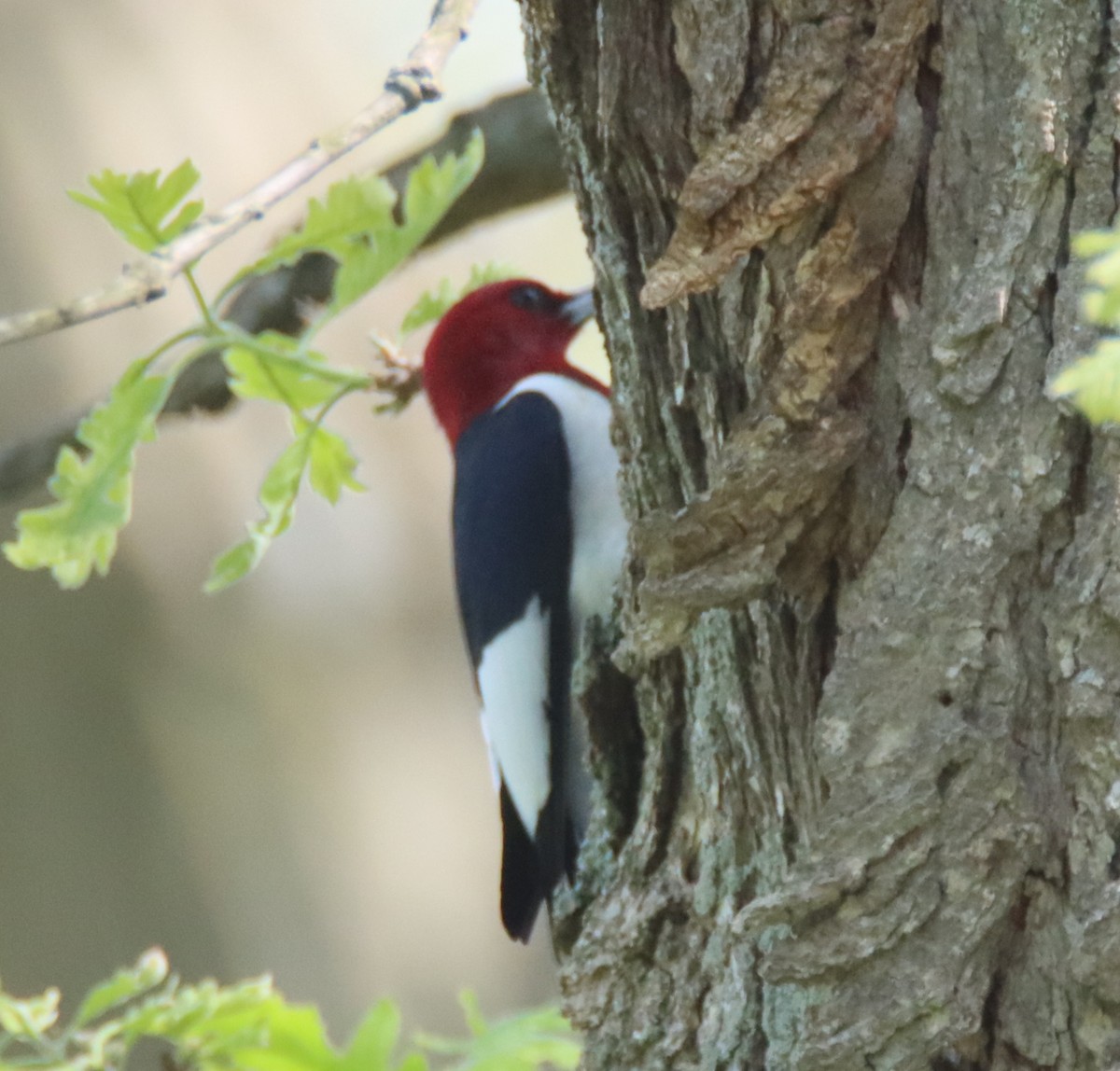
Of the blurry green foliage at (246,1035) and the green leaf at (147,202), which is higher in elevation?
the green leaf at (147,202)

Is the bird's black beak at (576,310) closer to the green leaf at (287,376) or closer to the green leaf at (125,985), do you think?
the green leaf at (287,376)

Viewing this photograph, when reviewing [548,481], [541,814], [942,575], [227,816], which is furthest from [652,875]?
[227,816]

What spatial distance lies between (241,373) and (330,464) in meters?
0.13

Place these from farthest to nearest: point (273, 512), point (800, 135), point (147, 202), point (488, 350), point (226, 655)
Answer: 1. point (226, 655)
2. point (488, 350)
3. point (273, 512)
4. point (147, 202)
5. point (800, 135)

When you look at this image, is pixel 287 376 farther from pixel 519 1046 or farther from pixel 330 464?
pixel 519 1046

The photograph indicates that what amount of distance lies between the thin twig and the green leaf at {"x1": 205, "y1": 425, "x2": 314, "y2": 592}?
0.43 metres

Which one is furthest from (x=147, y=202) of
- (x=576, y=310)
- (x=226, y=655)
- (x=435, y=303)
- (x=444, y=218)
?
(x=226, y=655)

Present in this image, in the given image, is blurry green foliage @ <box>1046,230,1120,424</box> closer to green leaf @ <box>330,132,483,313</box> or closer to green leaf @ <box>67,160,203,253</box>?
green leaf @ <box>67,160,203,253</box>

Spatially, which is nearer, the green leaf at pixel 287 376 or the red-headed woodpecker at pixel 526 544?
the green leaf at pixel 287 376

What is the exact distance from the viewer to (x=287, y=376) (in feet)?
4.74

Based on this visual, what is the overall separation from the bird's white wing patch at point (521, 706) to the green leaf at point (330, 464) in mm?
451

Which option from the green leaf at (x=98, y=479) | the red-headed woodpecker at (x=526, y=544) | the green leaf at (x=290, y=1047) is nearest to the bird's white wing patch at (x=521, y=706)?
the red-headed woodpecker at (x=526, y=544)

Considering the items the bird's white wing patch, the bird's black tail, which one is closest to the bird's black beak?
the bird's white wing patch

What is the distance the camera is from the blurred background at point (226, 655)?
2623 mm
